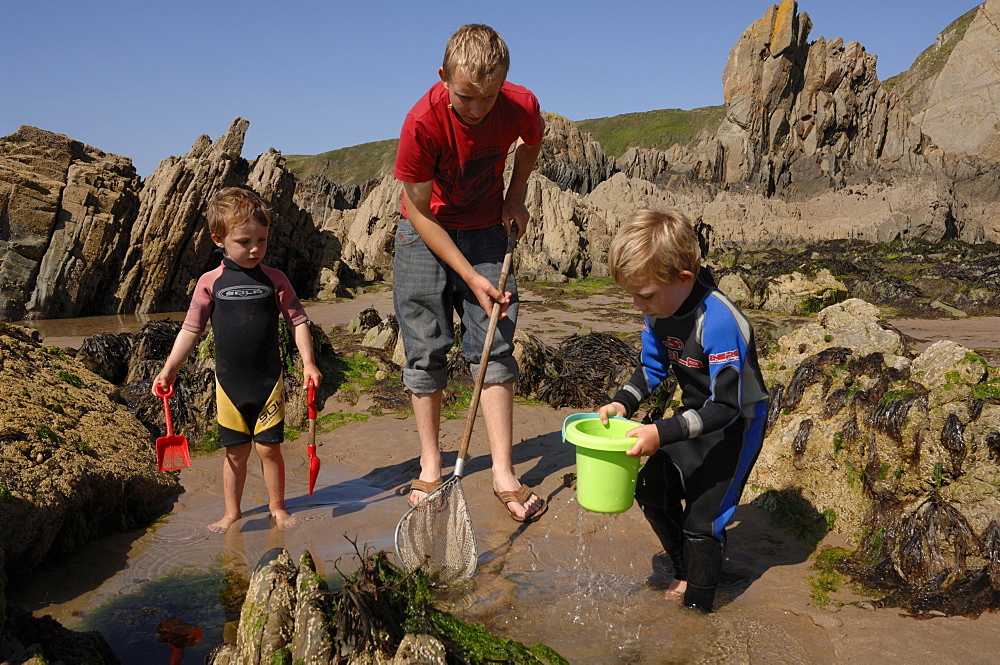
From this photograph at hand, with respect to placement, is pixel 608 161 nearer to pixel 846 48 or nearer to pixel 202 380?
pixel 846 48

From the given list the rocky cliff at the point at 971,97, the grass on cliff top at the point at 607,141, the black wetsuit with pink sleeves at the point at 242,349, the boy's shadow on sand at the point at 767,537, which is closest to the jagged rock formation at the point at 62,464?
the black wetsuit with pink sleeves at the point at 242,349

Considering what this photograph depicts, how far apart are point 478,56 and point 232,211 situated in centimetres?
158

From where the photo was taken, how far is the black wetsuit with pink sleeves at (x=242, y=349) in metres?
3.84

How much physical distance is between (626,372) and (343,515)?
3.83 meters

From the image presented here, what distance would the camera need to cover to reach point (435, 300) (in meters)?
4.19

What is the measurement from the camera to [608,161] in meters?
44.7

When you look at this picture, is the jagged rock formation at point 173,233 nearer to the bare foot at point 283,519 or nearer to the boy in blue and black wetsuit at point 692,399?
the bare foot at point 283,519

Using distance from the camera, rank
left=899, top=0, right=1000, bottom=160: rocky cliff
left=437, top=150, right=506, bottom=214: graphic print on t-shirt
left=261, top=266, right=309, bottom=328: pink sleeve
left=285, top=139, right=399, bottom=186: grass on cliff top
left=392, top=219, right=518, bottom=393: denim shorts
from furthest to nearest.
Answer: left=285, top=139, right=399, bottom=186: grass on cliff top, left=899, top=0, right=1000, bottom=160: rocky cliff, left=392, top=219, right=518, bottom=393: denim shorts, left=261, top=266, right=309, bottom=328: pink sleeve, left=437, top=150, right=506, bottom=214: graphic print on t-shirt

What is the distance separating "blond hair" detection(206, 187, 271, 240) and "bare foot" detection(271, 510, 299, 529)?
1.57 m

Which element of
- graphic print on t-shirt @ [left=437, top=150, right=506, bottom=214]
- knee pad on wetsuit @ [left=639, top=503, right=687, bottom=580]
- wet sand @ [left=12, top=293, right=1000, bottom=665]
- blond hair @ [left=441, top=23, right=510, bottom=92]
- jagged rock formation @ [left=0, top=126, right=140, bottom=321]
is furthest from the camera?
jagged rock formation @ [left=0, top=126, right=140, bottom=321]

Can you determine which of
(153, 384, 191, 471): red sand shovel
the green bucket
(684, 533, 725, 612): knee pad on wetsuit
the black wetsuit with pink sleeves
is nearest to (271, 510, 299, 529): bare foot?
the black wetsuit with pink sleeves

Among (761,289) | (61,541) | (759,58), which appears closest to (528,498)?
(61,541)

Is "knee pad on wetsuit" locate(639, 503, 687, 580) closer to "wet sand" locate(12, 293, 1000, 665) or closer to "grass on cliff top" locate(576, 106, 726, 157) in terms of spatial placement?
"wet sand" locate(12, 293, 1000, 665)

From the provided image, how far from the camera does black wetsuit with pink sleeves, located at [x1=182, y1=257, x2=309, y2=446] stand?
12.6ft
